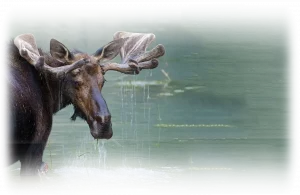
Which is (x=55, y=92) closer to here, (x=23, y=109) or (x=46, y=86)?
(x=46, y=86)

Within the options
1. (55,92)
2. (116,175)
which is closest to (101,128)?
(116,175)

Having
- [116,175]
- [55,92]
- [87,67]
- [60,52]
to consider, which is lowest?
[116,175]

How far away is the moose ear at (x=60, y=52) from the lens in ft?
37.0

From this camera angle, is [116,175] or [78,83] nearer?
[78,83]

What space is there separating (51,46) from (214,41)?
51.4 inches

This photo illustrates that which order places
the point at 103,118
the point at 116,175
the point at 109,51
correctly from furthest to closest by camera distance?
the point at 116,175 < the point at 109,51 < the point at 103,118

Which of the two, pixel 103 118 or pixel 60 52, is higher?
pixel 60 52

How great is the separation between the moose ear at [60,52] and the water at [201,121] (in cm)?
43

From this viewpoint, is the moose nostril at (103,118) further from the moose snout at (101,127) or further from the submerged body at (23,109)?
the submerged body at (23,109)

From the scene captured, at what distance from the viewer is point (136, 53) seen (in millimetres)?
11781

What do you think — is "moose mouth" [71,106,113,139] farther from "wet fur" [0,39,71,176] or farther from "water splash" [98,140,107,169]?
"water splash" [98,140,107,169]

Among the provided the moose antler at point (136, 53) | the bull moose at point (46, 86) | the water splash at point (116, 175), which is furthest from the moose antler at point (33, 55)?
the water splash at point (116, 175)

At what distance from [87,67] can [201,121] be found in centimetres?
125

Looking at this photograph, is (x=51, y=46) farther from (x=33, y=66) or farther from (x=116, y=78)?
(x=116, y=78)
